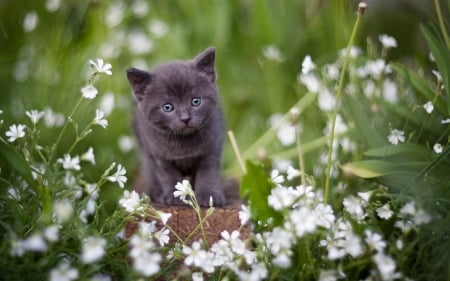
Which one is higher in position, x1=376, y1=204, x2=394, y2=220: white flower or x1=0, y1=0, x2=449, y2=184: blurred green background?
x1=376, y1=204, x2=394, y2=220: white flower

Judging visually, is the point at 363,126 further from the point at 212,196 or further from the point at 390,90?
the point at 390,90

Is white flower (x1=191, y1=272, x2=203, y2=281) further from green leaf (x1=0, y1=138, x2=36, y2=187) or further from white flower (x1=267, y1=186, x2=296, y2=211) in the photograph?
green leaf (x1=0, y1=138, x2=36, y2=187)

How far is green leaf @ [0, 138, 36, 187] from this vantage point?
2.18 m

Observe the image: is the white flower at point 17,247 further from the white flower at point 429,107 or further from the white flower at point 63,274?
the white flower at point 429,107

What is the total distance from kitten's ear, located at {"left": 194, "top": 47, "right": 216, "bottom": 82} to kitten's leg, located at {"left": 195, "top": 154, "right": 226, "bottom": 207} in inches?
13.4

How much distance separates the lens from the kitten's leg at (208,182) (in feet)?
8.72

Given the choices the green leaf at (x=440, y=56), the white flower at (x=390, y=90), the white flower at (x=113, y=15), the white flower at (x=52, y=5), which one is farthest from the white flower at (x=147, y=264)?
the white flower at (x=113, y=15)

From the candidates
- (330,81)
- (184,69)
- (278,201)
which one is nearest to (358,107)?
(330,81)

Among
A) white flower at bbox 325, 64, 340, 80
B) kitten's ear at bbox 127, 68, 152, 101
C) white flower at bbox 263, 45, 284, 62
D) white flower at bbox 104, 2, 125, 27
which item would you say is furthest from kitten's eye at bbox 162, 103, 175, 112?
white flower at bbox 104, 2, 125, 27

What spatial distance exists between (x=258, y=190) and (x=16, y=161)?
814mm

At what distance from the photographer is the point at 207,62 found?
8.62ft

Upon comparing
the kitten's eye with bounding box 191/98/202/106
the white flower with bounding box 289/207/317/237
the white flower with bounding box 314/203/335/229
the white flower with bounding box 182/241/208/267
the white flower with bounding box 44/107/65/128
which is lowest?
the white flower with bounding box 44/107/65/128

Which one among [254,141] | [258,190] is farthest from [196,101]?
[254,141]

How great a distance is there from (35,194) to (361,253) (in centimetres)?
111
